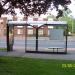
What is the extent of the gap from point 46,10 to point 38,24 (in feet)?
34.2

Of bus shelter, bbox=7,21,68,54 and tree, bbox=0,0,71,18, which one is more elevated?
tree, bbox=0,0,71,18

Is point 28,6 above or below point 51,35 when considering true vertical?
above

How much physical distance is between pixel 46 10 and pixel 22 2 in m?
1.26

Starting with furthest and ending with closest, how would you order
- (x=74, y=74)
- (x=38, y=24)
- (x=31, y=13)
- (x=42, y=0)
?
(x=38, y=24)
(x=31, y=13)
(x=42, y=0)
(x=74, y=74)

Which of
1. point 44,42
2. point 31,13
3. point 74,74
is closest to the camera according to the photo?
point 74,74

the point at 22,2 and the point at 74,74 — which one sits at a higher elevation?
the point at 22,2

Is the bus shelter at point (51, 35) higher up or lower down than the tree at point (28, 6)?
lower down

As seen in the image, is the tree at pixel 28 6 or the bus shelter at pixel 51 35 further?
the bus shelter at pixel 51 35

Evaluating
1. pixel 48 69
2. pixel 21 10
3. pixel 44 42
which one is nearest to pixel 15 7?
pixel 21 10

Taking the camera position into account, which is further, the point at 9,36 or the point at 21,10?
the point at 9,36

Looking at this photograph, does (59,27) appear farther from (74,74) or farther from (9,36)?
(74,74)

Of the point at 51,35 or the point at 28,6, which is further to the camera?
the point at 51,35

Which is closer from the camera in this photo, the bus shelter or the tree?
the tree

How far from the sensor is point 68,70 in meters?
15.1
